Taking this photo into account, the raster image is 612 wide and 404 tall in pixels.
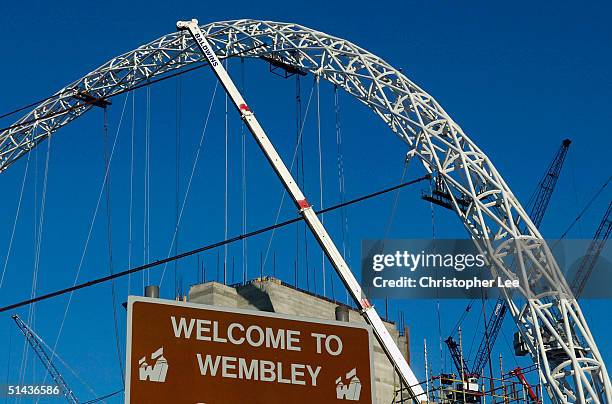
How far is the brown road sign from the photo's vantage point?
16328 mm

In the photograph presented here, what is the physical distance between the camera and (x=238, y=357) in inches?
663

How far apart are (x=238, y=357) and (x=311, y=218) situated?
39.3 metres

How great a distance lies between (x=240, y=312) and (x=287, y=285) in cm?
6559

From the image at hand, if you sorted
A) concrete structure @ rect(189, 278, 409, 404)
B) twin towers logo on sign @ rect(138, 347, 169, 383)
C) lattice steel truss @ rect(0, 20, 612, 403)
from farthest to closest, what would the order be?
concrete structure @ rect(189, 278, 409, 404) < lattice steel truss @ rect(0, 20, 612, 403) < twin towers logo on sign @ rect(138, 347, 169, 383)

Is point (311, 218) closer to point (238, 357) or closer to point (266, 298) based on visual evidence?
point (266, 298)

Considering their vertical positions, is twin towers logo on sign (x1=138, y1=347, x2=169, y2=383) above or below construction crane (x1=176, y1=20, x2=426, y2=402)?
below

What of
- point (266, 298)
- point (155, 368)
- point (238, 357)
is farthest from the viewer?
point (266, 298)

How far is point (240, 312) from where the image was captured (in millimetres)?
17062

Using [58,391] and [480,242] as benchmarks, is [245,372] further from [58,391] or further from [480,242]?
[58,391]

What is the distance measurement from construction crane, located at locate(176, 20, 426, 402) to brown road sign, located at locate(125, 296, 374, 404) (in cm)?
3268

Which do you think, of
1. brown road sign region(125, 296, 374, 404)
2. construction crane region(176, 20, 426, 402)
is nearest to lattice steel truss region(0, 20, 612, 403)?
construction crane region(176, 20, 426, 402)

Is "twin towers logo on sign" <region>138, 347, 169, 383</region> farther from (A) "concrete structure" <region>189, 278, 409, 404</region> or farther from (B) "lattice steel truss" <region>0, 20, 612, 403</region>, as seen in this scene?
(A) "concrete structure" <region>189, 278, 409, 404</region>

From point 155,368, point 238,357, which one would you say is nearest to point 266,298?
point 238,357

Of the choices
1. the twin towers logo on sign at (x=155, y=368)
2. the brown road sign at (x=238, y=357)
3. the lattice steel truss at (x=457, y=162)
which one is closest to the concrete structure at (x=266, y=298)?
the lattice steel truss at (x=457, y=162)
